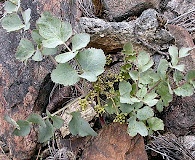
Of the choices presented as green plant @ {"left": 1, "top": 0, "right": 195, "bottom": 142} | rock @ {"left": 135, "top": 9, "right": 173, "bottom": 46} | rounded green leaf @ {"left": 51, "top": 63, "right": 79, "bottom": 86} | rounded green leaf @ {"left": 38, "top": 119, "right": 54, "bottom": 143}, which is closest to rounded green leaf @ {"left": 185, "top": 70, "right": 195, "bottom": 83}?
green plant @ {"left": 1, "top": 0, "right": 195, "bottom": 142}

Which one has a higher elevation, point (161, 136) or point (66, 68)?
point (66, 68)

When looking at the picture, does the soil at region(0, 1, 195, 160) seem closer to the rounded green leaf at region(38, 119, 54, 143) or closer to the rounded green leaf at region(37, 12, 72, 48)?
the rounded green leaf at region(38, 119, 54, 143)

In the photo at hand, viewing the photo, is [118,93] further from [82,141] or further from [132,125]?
[82,141]

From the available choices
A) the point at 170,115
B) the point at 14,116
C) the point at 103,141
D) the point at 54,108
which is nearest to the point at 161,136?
the point at 170,115

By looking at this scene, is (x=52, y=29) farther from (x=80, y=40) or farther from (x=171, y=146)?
(x=171, y=146)

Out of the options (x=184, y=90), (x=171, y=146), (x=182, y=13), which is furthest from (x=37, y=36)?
(x=182, y=13)

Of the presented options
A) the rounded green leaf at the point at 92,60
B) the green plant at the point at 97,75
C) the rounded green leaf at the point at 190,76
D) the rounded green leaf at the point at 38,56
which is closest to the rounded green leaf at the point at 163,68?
the green plant at the point at 97,75

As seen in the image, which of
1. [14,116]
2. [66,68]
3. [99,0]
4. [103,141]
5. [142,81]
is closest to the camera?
[66,68]
